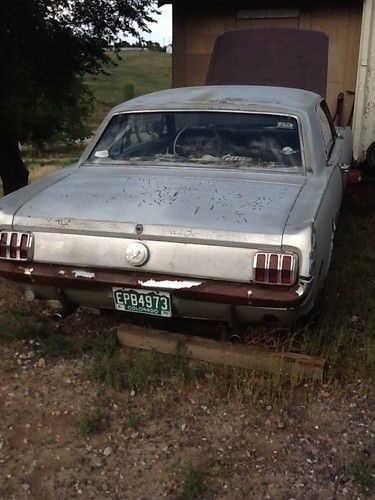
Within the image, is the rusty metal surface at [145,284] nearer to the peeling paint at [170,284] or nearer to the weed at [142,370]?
the peeling paint at [170,284]

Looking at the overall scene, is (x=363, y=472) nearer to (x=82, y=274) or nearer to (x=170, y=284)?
(x=170, y=284)

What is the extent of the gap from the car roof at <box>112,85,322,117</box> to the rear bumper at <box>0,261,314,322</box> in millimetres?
1505

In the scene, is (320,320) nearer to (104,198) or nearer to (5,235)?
(104,198)

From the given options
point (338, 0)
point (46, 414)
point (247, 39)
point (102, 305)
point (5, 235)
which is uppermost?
point (338, 0)

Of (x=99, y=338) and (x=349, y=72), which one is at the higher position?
(x=349, y=72)

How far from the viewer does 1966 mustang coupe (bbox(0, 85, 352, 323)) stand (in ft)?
8.49

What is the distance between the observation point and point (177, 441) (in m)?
2.55

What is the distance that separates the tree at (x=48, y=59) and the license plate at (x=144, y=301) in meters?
3.14

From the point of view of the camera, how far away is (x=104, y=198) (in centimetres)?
299

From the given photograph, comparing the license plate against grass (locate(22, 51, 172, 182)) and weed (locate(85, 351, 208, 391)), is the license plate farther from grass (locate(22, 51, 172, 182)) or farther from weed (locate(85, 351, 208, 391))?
grass (locate(22, 51, 172, 182))

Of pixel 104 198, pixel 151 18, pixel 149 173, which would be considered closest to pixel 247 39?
pixel 151 18

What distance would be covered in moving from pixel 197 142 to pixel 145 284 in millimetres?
1348

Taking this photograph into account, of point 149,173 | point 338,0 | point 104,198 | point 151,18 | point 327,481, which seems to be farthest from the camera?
point 338,0

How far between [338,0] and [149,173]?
679 centimetres
